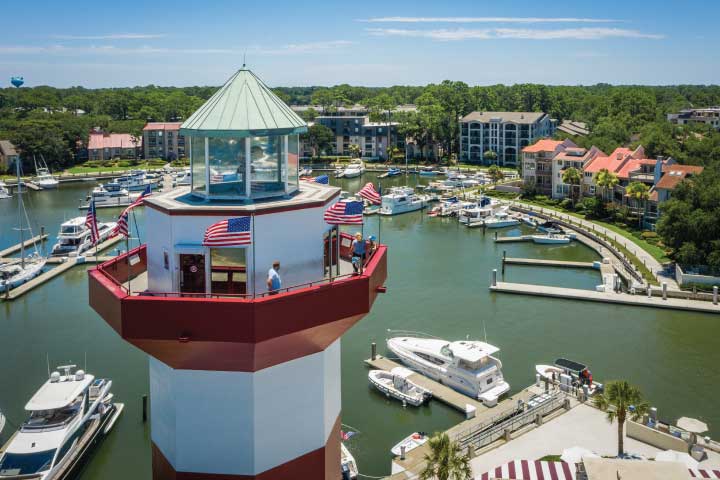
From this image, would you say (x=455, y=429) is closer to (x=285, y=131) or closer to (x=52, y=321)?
(x=285, y=131)

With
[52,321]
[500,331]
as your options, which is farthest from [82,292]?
[500,331]

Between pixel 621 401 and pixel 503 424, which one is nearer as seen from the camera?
pixel 621 401

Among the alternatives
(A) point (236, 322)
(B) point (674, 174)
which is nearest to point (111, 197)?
(B) point (674, 174)

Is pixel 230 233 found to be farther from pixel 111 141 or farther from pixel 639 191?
pixel 111 141

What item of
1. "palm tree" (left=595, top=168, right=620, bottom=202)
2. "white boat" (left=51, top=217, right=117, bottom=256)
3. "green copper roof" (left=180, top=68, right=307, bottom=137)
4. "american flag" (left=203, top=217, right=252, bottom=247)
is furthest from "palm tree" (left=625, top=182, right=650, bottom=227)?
"american flag" (left=203, top=217, right=252, bottom=247)

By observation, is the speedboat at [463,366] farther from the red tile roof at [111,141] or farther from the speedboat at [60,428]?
the red tile roof at [111,141]

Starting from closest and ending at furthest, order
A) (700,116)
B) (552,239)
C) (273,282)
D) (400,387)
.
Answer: (273,282)
(400,387)
(552,239)
(700,116)

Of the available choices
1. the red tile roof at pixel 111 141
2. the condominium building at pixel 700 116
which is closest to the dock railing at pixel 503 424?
the red tile roof at pixel 111 141
